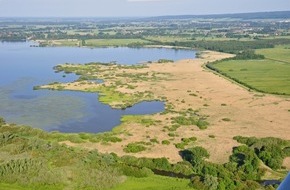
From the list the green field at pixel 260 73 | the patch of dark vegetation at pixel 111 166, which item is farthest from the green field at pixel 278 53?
the patch of dark vegetation at pixel 111 166

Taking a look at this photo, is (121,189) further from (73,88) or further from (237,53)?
(237,53)

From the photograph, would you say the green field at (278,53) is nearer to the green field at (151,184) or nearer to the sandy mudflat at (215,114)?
the sandy mudflat at (215,114)

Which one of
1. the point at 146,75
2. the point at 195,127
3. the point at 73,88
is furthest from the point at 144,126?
the point at 146,75

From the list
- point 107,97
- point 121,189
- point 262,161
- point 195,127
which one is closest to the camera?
point 121,189

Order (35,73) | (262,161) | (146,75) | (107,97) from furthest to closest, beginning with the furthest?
(35,73) → (146,75) → (107,97) → (262,161)

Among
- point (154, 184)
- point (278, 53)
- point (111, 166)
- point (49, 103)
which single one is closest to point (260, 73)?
point (278, 53)
